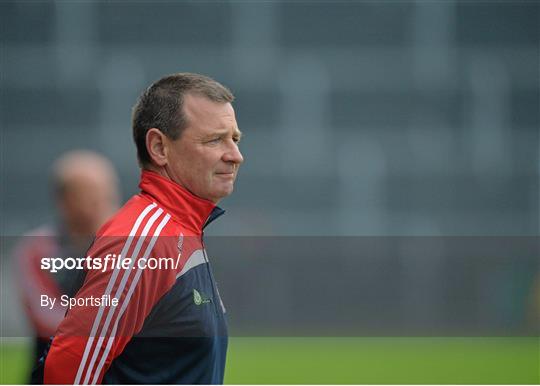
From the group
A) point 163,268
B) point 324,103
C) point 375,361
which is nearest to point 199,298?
point 163,268

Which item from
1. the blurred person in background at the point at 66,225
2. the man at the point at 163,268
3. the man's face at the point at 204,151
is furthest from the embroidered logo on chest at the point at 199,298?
the blurred person in background at the point at 66,225

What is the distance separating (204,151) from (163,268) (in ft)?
0.87

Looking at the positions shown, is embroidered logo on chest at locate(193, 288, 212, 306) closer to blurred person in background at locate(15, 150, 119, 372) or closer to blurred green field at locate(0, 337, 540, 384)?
blurred person in background at locate(15, 150, 119, 372)

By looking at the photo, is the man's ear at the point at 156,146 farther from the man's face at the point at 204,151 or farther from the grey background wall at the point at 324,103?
the grey background wall at the point at 324,103

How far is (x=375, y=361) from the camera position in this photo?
7.71m

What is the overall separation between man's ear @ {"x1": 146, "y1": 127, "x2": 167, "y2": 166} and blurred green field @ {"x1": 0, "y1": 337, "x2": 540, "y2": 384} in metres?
3.84

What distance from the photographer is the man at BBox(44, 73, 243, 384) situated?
4.94 ft

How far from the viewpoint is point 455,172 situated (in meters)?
10.5

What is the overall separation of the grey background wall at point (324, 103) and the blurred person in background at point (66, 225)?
22.3 feet

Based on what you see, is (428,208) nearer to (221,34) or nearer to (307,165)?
(307,165)

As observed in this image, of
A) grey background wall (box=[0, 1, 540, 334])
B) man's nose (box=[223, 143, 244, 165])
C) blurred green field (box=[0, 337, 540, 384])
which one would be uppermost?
grey background wall (box=[0, 1, 540, 334])

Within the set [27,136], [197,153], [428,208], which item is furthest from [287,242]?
[197,153]

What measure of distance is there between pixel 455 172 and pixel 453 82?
1.35 metres

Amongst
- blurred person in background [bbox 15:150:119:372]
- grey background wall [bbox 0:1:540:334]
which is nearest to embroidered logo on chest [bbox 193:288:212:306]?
blurred person in background [bbox 15:150:119:372]
